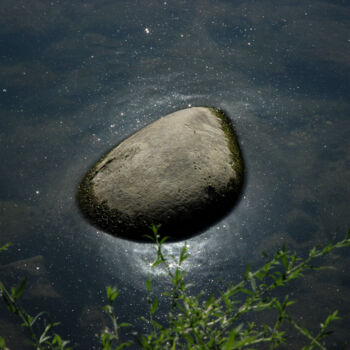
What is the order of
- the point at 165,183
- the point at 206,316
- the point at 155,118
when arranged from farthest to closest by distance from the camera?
the point at 155,118, the point at 165,183, the point at 206,316

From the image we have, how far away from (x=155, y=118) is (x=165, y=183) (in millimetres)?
1217

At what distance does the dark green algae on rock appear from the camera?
3746 millimetres

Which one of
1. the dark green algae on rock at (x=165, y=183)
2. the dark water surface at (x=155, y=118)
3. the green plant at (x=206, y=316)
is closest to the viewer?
the green plant at (x=206, y=316)

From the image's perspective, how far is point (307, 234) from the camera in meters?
3.89

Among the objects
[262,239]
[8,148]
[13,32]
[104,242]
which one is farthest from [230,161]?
[13,32]

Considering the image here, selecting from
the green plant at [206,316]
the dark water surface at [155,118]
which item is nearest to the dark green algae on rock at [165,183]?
the dark water surface at [155,118]

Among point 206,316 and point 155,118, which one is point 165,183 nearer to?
point 155,118

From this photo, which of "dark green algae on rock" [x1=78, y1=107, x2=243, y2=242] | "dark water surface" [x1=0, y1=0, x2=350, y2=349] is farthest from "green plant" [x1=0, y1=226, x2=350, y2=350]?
"dark green algae on rock" [x1=78, y1=107, x2=243, y2=242]

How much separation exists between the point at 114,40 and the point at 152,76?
93cm

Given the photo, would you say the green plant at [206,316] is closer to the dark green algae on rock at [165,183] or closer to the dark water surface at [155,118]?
the dark water surface at [155,118]

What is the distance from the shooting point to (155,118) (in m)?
4.81

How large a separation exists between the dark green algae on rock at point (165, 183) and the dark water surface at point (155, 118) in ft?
0.37

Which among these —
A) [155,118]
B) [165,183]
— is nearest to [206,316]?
[165,183]

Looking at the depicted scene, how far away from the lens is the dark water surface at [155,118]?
355cm
